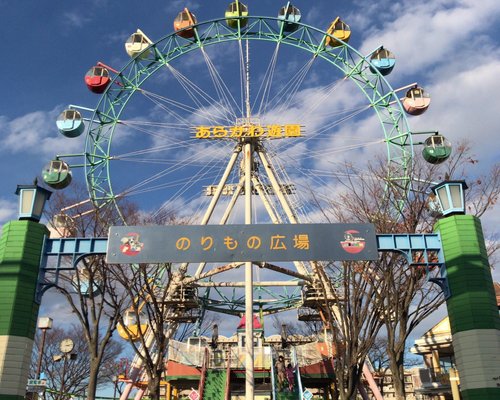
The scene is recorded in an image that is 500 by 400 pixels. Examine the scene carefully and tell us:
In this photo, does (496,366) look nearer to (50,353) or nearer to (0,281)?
(0,281)

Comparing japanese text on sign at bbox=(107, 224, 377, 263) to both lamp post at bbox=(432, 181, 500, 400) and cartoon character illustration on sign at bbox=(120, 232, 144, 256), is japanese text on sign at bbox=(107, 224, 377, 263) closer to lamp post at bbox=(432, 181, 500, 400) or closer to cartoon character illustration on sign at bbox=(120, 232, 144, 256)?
cartoon character illustration on sign at bbox=(120, 232, 144, 256)

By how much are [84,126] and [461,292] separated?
21501mm

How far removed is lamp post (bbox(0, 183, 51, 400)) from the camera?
47.4ft

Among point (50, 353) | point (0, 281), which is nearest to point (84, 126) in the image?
point (0, 281)

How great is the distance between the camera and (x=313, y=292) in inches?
1359

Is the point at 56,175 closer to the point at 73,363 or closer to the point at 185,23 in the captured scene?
the point at 185,23

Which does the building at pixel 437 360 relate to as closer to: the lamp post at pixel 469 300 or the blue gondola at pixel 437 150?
the blue gondola at pixel 437 150

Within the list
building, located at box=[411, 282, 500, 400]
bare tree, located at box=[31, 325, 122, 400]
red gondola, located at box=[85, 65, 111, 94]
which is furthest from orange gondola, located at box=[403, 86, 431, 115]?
bare tree, located at box=[31, 325, 122, 400]

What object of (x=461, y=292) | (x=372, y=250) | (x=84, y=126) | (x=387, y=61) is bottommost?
(x=461, y=292)

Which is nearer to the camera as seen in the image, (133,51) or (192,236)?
(192,236)

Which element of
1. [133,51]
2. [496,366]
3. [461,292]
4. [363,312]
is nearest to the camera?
[496,366]

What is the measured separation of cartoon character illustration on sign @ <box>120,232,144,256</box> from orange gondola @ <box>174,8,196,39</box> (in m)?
17.8

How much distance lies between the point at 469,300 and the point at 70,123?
21867 mm

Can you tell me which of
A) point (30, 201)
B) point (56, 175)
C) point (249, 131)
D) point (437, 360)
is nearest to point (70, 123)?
point (56, 175)
